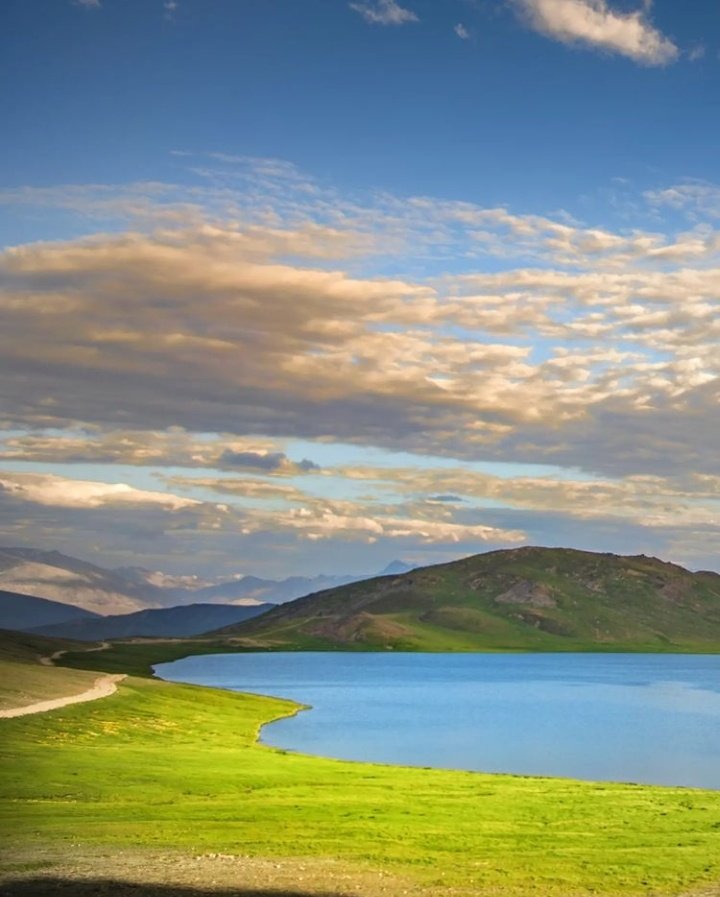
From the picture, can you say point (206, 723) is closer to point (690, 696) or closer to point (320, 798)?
point (320, 798)

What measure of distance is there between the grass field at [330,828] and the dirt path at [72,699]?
17883 mm

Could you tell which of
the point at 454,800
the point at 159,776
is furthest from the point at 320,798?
the point at 159,776

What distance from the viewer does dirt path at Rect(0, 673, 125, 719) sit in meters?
98.1

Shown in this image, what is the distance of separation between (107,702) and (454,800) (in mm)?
67827

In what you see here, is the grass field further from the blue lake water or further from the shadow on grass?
the blue lake water

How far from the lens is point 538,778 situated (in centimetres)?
7356

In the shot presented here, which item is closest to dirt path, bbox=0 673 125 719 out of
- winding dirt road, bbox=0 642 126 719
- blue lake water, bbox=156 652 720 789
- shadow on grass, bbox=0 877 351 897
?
winding dirt road, bbox=0 642 126 719

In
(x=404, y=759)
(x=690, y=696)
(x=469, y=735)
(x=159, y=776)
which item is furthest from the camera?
(x=690, y=696)

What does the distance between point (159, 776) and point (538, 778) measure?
25571 millimetres

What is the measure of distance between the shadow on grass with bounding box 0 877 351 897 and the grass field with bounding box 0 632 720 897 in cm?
16

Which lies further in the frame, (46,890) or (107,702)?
(107,702)

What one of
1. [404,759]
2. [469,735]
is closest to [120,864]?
[404,759]

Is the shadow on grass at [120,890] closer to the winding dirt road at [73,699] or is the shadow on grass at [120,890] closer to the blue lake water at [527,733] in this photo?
the blue lake water at [527,733]

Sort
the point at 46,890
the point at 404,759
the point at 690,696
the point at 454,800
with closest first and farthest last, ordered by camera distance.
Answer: the point at 46,890 → the point at 454,800 → the point at 404,759 → the point at 690,696
